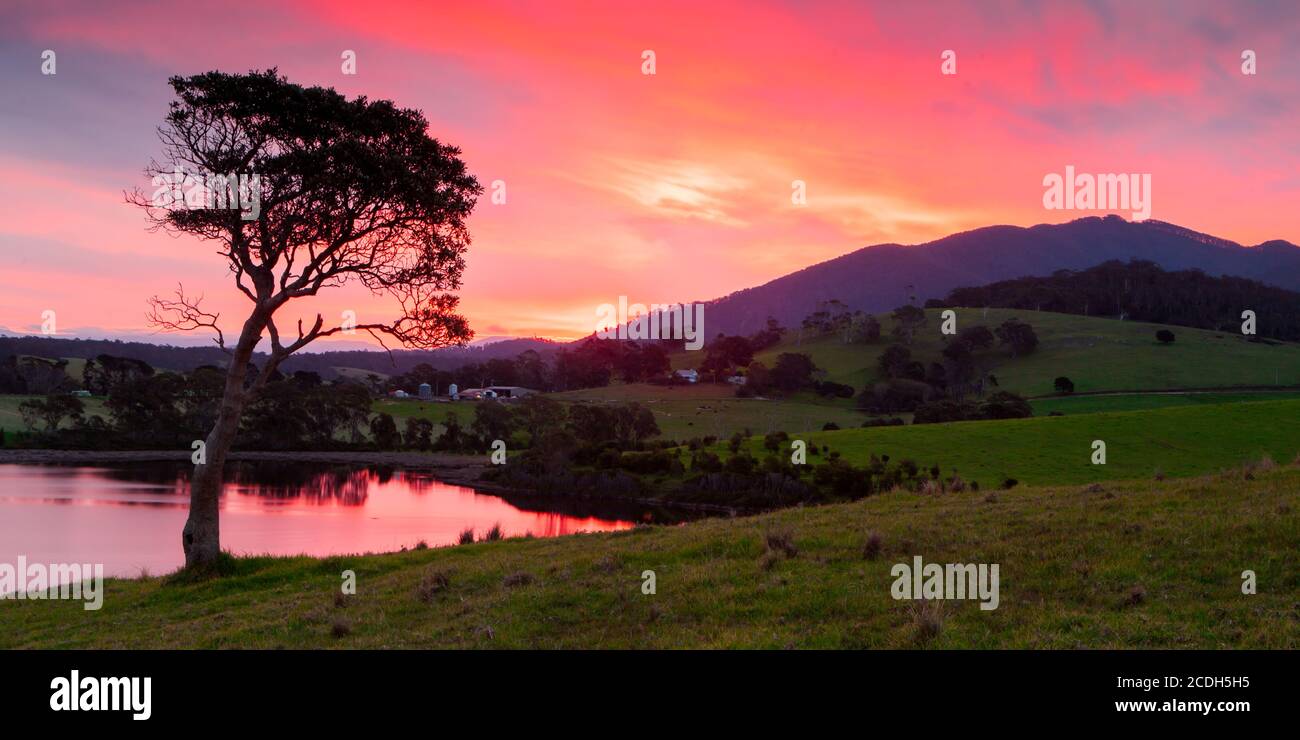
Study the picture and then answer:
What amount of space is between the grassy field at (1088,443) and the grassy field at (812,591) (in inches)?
1239

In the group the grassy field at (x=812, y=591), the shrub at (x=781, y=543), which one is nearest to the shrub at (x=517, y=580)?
the grassy field at (x=812, y=591)

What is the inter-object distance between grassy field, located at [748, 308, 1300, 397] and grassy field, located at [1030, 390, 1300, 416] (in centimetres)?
600

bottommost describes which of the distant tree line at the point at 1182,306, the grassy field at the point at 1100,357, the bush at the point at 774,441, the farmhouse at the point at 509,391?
the bush at the point at 774,441

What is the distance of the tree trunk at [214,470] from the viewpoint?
18.7 meters

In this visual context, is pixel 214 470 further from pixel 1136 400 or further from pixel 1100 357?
pixel 1100 357

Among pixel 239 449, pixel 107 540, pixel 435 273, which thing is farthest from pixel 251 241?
pixel 239 449

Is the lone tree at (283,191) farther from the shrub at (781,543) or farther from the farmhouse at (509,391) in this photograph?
the farmhouse at (509,391)

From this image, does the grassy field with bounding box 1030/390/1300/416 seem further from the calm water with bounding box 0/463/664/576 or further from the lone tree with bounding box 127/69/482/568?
the lone tree with bounding box 127/69/482/568

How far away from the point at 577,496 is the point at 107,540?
34910 mm

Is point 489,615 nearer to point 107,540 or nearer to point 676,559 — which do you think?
point 676,559

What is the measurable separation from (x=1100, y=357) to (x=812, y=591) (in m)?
133

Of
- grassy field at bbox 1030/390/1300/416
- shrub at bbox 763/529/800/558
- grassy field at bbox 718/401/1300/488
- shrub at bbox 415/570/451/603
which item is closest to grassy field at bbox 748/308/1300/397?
grassy field at bbox 1030/390/1300/416

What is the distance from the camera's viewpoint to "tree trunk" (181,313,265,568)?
1870 cm

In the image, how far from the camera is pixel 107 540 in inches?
1315
